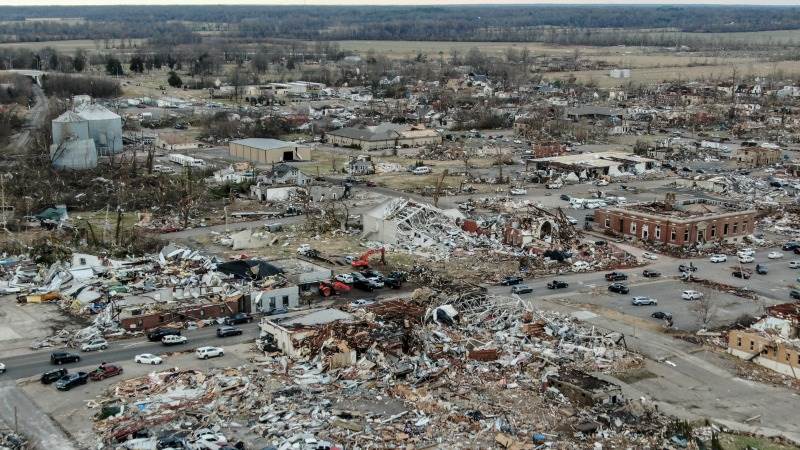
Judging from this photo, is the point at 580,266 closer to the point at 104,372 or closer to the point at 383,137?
the point at 104,372

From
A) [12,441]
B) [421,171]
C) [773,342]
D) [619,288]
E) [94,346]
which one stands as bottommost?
[421,171]

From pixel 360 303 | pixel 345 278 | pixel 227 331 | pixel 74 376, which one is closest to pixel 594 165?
pixel 345 278

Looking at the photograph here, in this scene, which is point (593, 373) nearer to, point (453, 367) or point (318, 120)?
point (453, 367)

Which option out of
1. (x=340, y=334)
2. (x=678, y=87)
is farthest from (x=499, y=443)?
(x=678, y=87)

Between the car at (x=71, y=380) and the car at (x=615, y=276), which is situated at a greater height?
the car at (x=71, y=380)

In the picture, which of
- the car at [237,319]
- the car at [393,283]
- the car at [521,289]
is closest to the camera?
the car at [237,319]

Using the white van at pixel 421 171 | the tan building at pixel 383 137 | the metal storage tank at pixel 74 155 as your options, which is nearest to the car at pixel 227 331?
the white van at pixel 421 171

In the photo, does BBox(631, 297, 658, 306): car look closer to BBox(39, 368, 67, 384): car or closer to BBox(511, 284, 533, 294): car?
BBox(511, 284, 533, 294): car

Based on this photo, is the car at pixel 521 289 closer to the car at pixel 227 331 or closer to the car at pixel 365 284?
the car at pixel 365 284
